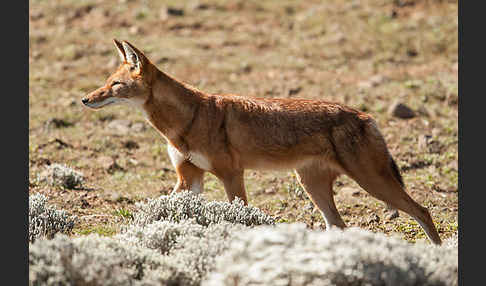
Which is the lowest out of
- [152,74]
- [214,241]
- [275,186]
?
[275,186]

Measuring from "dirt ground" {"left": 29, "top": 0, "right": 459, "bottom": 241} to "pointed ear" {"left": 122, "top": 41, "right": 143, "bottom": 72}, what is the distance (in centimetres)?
185

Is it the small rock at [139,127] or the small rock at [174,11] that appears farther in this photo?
the small rock at [174,11]

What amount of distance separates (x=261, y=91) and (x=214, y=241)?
29.9 feet

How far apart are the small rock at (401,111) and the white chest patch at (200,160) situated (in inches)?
254

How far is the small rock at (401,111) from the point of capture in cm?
1377

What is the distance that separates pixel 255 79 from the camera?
15953mm

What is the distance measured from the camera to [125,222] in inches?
334

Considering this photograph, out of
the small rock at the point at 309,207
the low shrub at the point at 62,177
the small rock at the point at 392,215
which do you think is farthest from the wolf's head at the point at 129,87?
the small rock at the point at 392,215

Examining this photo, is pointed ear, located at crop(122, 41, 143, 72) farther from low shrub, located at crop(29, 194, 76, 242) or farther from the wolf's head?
low shrub, located at crop(29, 194, 76, 242)

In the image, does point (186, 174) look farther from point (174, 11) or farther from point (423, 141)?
point (174, 11)

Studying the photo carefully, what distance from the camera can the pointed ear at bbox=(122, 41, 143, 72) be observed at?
333 inches

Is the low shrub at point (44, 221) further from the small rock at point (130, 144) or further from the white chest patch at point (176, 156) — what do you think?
the small rock at point (130, 144)

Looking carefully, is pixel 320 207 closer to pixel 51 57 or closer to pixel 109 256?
pixel 109 256

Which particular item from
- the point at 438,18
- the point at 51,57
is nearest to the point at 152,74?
the point at 51,57
